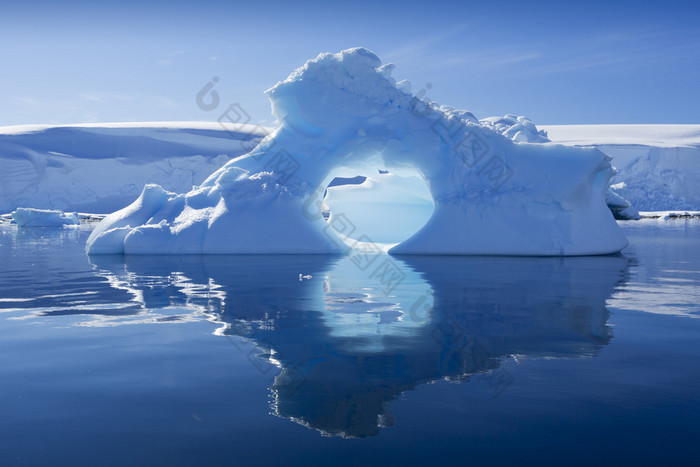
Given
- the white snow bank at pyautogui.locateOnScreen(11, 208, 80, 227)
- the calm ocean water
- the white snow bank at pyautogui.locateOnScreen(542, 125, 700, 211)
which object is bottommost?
the calm ocean water

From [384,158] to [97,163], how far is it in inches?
1611

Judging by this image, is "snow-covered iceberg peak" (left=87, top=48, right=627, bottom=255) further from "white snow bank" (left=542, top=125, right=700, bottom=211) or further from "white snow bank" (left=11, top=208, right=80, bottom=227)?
"white snow bank" (left=542, top=125, right=700, bottom=211)

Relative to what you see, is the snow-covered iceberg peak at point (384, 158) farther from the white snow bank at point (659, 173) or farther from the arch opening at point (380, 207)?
the white snow bank at point (659, 173)

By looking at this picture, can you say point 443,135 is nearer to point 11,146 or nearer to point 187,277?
point 187,277

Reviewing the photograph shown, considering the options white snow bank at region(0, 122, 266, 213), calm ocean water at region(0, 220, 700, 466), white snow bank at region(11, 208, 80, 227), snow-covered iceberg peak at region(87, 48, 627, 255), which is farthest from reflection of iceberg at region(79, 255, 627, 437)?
white snow bank at region(0, 122, 266, 213)

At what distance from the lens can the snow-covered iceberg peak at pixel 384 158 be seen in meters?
12.4

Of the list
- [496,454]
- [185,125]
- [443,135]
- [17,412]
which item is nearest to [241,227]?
[443,135]

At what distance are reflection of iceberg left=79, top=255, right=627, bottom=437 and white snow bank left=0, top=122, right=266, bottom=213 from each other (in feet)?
117

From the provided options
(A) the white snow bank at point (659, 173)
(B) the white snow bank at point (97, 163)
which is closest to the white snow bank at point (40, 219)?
(B) the white snow bank at point (97, 163)

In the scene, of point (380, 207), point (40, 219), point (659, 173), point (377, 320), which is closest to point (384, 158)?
point (380, 207)

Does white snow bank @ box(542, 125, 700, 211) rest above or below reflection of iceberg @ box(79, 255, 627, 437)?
above

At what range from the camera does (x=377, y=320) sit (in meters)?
5.39

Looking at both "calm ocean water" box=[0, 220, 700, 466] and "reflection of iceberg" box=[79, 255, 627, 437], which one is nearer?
"calm ocean water" box=[0, 220, 700, 466]

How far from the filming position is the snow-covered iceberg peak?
12.4 meters
